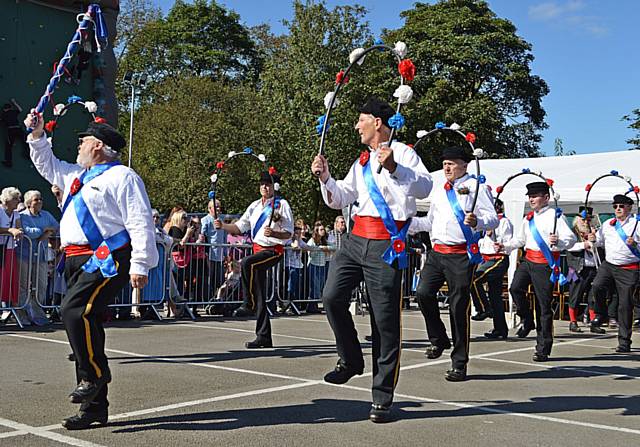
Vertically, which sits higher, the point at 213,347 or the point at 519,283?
the point at 519,283

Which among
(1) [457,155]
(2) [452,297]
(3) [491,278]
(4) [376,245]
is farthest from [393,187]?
(3) [491,278]

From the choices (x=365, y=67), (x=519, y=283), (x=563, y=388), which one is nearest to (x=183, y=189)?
(x=365, y=67)

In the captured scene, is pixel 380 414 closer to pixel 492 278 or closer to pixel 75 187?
pixel 75 187

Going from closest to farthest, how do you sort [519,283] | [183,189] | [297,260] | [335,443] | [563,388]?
[335,443] → [563,388] → [519,283] → [297,260] → [183,189]

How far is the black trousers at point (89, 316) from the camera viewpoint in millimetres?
5355

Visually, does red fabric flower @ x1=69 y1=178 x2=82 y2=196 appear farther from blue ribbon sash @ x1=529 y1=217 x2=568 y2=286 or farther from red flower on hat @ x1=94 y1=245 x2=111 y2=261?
blue ribbon sash @ x1=529 y1=217 x2=568 y2=286

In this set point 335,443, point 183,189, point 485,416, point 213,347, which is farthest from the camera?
point 183,189

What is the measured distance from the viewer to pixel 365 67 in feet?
118

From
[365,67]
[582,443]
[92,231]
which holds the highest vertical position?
[365,67]

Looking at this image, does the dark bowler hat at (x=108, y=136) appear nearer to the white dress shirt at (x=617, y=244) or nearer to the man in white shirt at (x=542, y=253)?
the man in white shirt at (x=542, y=253)

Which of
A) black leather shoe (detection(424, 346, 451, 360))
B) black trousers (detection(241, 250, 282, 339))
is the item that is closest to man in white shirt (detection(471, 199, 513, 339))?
black leather shoe (detection(424, 346, 451, 360))

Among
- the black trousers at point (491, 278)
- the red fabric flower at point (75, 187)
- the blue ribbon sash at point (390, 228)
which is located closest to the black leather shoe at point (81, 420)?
the red fabric flower at point (75, 187)

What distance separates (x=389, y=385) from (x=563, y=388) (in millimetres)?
2459

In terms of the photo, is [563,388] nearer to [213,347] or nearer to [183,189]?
[213,347]
